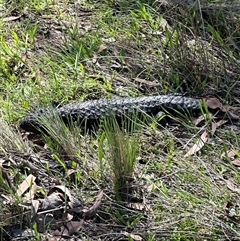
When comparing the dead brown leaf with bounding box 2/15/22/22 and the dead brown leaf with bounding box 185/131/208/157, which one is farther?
the dead brown leaf with bounding box 2/15/22/22

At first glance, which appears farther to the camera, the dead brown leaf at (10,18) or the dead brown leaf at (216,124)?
the dead brown leaf at (10,18)

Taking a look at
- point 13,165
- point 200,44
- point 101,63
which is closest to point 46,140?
point 13,165

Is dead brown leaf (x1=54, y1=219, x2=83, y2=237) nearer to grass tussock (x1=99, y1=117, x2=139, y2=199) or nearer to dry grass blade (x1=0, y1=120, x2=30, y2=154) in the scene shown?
grass tussock (x1=99, y1=117, x2=139, y2=199)

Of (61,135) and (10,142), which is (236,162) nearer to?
(61,135)

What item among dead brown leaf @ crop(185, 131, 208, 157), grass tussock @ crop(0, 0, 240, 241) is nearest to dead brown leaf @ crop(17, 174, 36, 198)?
grass tussock @ crop(0, 0, 240, 241)

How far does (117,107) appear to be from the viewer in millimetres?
3656

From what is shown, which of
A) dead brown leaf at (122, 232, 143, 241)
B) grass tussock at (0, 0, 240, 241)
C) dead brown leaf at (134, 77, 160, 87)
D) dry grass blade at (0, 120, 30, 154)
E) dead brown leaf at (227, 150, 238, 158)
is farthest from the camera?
dead brown leaf at (134, 77, 160, 87)

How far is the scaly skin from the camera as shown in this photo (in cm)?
364

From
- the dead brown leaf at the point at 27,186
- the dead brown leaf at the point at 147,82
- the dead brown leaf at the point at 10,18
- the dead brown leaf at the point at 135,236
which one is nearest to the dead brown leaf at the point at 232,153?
the dead brown leaf at the point at 135,236

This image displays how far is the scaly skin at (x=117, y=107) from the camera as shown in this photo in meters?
3.64

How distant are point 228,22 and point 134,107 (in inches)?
44.7

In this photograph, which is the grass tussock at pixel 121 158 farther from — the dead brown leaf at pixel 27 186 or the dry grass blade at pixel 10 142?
the dry grass blade at pixel 10 142

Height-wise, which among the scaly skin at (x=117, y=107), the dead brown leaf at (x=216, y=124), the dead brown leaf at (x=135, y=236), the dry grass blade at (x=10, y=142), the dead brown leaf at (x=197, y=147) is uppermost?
the dry grass blade at (x=10, y=142)

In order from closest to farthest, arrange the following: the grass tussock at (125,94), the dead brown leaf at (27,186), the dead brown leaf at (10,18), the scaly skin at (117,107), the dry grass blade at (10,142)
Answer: the grass tussock at (125,94), the dead brown leaf at (27,186), the dry grass blade at (10,142), the scaly skin at (117,107), the dead brown leaf at (10,18)
